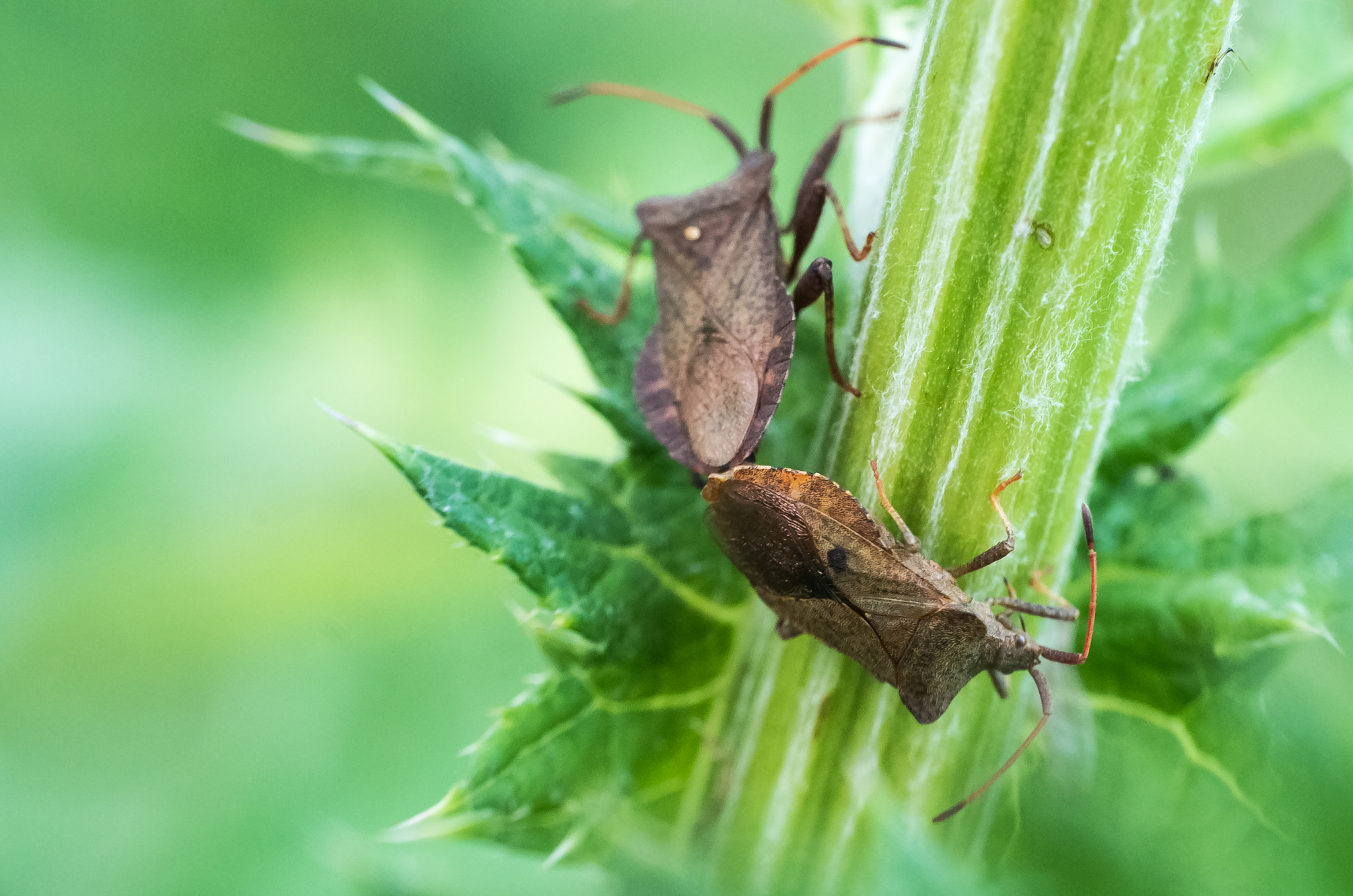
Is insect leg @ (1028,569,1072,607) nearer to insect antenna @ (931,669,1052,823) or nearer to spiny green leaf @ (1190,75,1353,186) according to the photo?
insect antenna @ (931,669,1052,823)

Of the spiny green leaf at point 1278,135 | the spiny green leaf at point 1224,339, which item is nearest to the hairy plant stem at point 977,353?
the spiny green leaf at point 1224,339

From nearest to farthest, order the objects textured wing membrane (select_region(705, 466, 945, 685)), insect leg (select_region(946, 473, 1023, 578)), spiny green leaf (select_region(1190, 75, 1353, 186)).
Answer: insect leg (select_region(946, 473, 1023, 578)) < textured wing membrane (select_region(705, 466, 945, 685)) < spiny green leaf (select_region(1190, 75, 1353, 186))

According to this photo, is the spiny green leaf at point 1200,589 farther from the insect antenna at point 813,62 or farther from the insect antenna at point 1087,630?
the insect antenna at point 813,62

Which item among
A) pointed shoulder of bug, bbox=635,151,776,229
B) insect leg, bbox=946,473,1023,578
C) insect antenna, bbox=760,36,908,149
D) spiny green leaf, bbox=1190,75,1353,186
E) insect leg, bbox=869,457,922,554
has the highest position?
insect antenna, bbox=760,36,908,149

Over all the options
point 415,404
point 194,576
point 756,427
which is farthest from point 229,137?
point 756,427

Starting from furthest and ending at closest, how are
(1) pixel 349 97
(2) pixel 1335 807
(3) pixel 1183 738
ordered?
(1) pixel 349 97 < (3) pixel 1183 738 < (2) pixel 1335 807

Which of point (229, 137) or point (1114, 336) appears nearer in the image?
point (1114, 336)

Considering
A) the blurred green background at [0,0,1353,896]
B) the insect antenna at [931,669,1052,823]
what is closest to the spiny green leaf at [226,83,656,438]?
the insect antenna at [931,669,1052,823]

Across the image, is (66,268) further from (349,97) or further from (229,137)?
(349,97)
